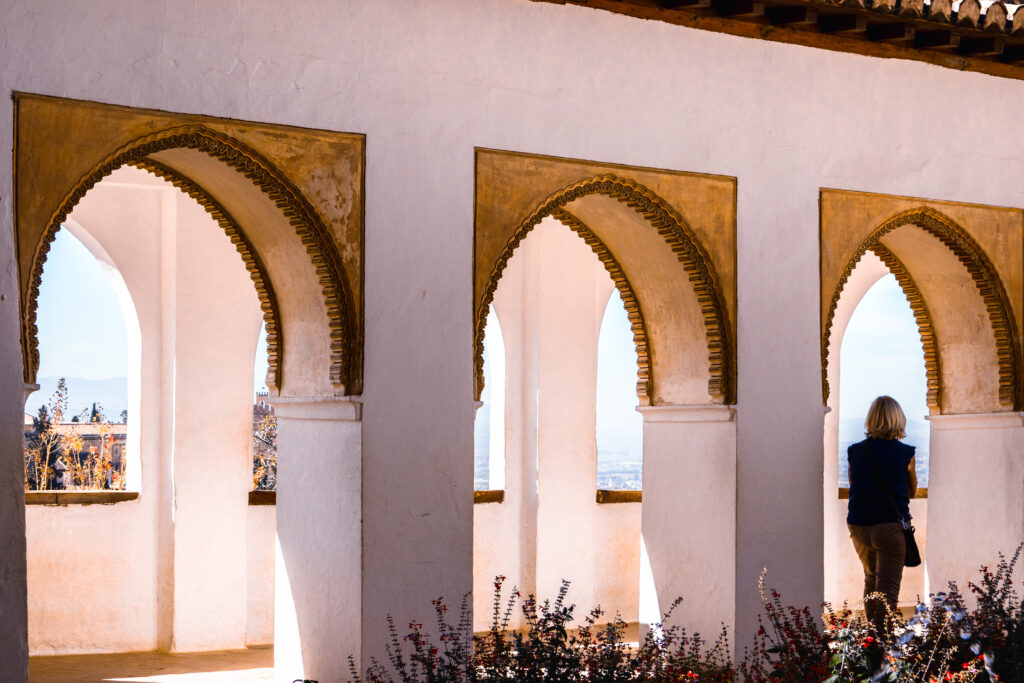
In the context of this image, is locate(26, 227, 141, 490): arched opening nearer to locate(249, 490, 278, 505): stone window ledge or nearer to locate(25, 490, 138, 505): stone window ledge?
locate(25, 490, 138, 505): stone window ledge

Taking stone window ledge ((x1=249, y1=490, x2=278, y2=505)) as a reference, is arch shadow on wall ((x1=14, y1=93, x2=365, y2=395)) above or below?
above

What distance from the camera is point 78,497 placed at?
374 inches

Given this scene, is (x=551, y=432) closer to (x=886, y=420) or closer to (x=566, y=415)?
(x=566, y=415)

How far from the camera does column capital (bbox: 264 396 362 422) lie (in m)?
7.16

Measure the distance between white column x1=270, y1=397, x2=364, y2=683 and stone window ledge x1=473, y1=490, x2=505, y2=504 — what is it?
3.23 meters

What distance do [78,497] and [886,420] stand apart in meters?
5.70

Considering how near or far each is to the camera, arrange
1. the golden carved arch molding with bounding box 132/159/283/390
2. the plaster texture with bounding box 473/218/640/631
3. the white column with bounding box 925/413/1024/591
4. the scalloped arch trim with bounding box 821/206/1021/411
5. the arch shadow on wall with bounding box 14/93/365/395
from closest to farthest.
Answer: the arch shadow on wall with bounding box 14/93/365/395, the golden carved arch molding with bounding box 132/159/283/390, the scalloped arch trim with bounding box 821/206/1021/411, the white column with bounding box 925/413/1024/591, the plaster texture with bounding box 473/218/640/631

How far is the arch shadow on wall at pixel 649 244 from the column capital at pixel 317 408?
0.78 meters

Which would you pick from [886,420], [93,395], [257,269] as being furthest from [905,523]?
[93,395]

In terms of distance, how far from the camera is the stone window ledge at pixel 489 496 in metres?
10.8

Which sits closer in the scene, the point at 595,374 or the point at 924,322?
the point at 924,322

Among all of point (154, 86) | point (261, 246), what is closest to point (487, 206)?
point (261, 246)

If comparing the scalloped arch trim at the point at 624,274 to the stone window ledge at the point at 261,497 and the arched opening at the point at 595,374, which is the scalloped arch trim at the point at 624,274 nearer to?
the arched opening at the point at 595,374

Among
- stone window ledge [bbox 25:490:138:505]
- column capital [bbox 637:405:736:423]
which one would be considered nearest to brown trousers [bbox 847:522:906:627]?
column capital [bbox 637:405:736:423]
